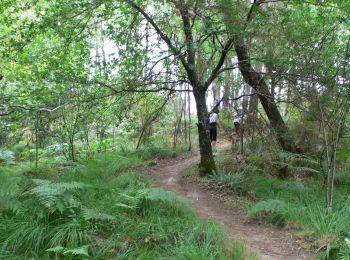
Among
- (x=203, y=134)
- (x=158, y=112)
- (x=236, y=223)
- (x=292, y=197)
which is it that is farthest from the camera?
(x=158, y=112)

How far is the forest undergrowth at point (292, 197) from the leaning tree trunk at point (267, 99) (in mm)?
627

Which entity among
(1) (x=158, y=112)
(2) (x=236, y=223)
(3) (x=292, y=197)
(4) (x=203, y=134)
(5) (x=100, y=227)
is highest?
(1) (x=158, y=112)

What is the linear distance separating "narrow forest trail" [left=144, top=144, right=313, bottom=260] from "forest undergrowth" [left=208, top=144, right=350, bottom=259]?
196 mm

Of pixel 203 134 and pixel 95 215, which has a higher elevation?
pixel 203 134

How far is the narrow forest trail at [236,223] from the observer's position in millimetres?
5031

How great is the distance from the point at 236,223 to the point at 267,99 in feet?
14.3

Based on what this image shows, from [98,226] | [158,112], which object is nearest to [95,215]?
[98,226]

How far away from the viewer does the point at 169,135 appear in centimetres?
1667

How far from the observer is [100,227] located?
4902 millimetres

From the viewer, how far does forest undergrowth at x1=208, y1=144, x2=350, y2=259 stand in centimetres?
519

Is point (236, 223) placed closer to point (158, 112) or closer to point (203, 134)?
point (203, 134)

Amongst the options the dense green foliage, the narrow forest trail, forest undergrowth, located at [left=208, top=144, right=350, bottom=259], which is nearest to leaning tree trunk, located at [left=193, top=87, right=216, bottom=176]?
the dense green foliage

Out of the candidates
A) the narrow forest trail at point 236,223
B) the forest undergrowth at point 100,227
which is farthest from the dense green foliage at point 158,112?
the narrow forest trail at point 236,223

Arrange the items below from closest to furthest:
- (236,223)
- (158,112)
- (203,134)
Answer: (236,223)
(203,134)
(158,112)
